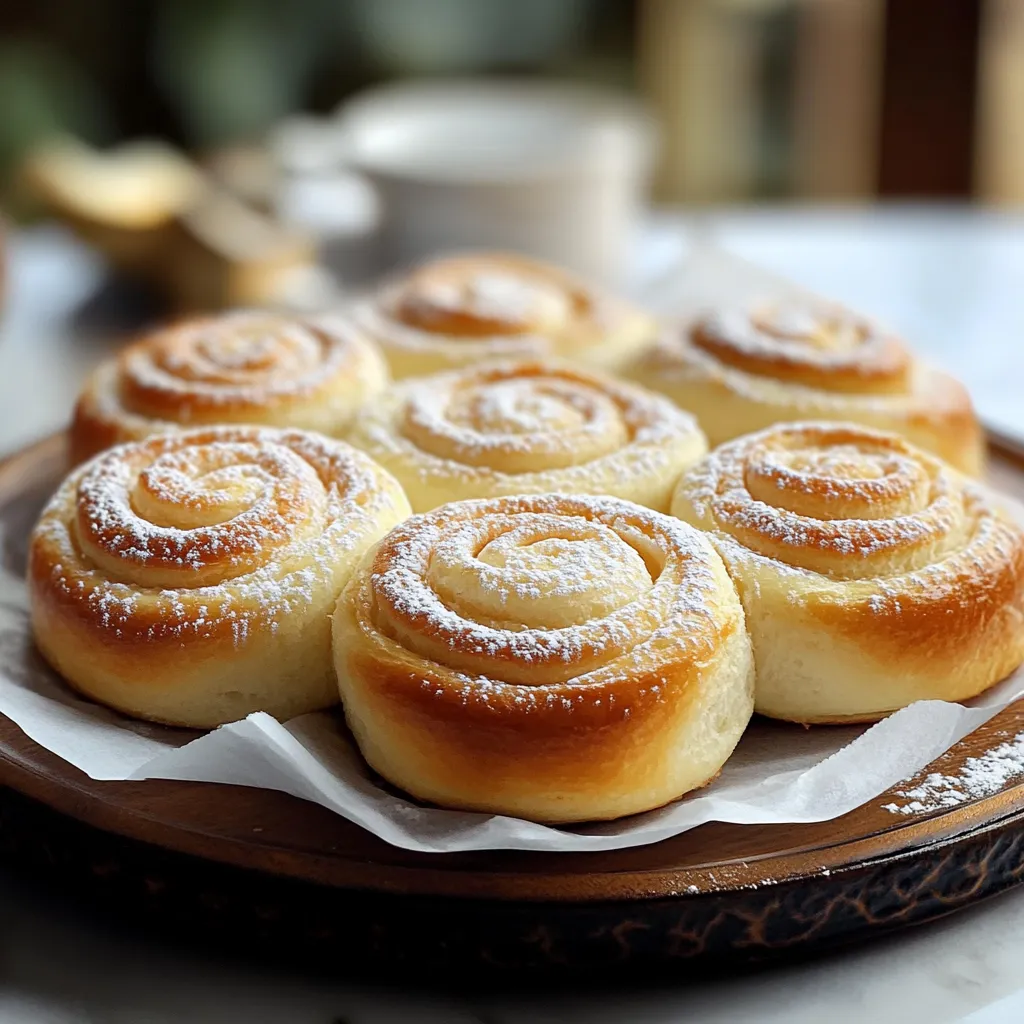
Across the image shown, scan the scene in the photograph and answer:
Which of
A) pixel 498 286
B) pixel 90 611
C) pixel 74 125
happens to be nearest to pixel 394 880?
pixel 90 611

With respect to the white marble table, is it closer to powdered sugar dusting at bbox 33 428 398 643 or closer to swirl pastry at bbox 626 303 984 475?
powdered sugar dusting at bbox 33 428 398 643

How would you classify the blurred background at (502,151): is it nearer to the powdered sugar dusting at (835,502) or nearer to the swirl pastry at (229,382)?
the swirl pastry at (229,382)

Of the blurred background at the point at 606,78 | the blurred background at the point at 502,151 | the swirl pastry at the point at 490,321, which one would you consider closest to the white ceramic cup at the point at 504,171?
the blurred background at the point at 502,151

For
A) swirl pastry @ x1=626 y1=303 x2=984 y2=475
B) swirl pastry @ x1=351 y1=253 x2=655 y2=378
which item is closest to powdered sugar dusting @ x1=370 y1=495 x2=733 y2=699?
swirl pastry @ x1=626 y1=303 x2=984 y2=475

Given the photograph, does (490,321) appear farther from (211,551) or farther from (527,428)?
(211,551)

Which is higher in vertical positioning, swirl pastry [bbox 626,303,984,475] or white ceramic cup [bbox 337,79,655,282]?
white ceramic cup [bbox 337,79,655,282]

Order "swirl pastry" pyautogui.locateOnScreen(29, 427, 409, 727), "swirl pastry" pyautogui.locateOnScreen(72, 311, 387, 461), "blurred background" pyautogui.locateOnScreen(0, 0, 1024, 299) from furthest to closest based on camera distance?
"blurred background" pyautogui.locateOnScreen(0, 0, 1024, 299) → "swirl pastry" pyautogui.locateOnScreen(72, 311, 387, 461) → "swirl pastry" pyautogui.locateOnScreen(29, 427, 409, 727)

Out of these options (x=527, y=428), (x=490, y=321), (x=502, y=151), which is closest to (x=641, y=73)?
(x=502, y=151)
